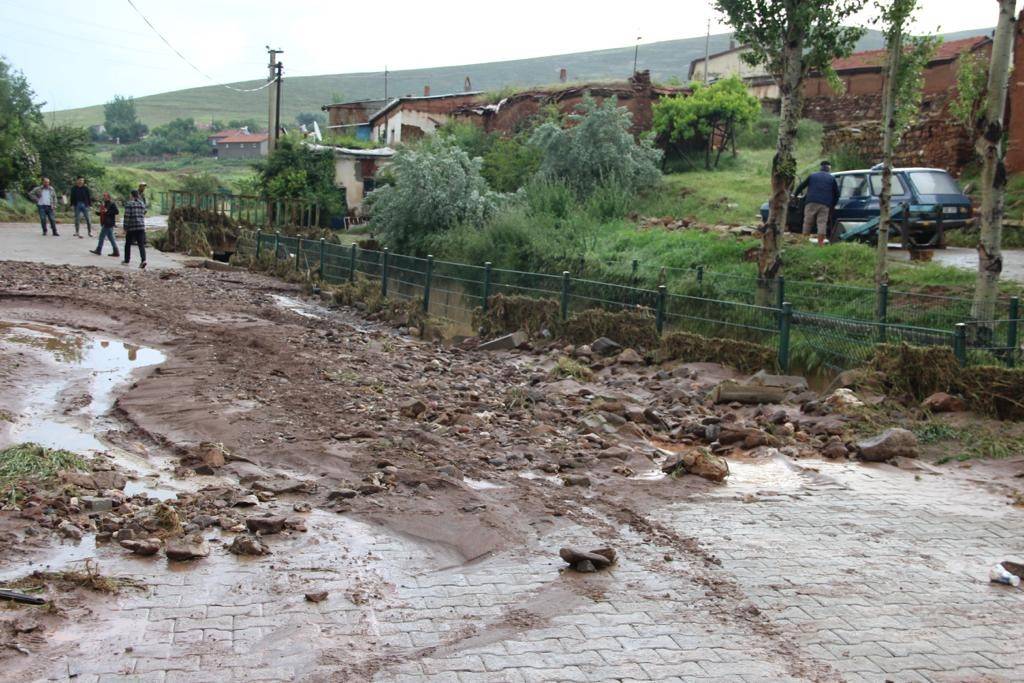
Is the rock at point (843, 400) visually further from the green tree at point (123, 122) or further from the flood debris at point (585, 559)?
the green tree at point (123, 122)

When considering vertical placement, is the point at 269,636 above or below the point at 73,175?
below

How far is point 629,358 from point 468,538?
25.4 ft

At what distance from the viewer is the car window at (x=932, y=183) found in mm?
19594

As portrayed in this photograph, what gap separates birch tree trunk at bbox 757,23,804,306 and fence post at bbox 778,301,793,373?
2878 mm

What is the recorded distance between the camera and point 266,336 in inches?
573

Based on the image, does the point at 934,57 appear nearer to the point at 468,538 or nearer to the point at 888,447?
the point at 888,447

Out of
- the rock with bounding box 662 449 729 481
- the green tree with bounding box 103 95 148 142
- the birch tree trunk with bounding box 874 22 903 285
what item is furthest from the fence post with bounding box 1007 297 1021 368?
the green tree with bounding box 103 95 148 142

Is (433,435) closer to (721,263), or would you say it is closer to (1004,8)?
(1004,8)

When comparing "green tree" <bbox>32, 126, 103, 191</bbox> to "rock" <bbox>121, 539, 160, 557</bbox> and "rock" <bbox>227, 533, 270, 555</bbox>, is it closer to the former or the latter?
"rock" <bbox>121, 539, 160, 557</bbox>

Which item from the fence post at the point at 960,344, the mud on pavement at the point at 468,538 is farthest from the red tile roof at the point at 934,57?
the mud on pavement at the point at 468,538

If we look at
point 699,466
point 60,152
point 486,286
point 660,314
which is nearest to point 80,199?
point 486,286

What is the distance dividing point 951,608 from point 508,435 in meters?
4.48

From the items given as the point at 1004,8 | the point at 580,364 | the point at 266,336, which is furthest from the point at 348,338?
the point at 1004,8

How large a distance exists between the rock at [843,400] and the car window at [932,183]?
1052 cm
